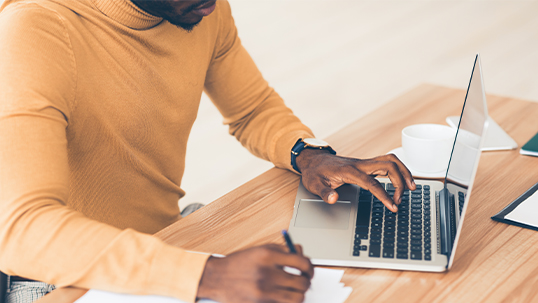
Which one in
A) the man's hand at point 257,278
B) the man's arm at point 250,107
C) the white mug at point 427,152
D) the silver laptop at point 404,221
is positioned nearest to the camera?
the man's hand at point 257,278

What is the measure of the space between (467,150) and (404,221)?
0.51 ft

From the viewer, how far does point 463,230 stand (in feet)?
2.86

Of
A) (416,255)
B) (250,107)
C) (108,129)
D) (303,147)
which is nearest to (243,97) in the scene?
(250,107)

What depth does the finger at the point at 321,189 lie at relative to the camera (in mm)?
933

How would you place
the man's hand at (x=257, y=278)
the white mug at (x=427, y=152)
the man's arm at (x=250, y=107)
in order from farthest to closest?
1. the man's arm at (x=250, y=107)
2. the white mug at (x=427, y=152)
3. the man's hand at (x=257, y=278)

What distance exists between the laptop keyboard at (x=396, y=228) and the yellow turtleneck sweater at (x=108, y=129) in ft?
0.82

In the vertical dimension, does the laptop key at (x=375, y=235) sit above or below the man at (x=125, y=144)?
below

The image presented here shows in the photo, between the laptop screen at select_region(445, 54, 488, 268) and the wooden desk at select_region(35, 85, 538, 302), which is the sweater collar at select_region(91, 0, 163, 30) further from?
the laptop screen at select_region(445, 54, 488, 268)

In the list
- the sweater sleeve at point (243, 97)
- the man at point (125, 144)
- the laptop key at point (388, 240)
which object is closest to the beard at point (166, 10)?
the man at point (125, 144)

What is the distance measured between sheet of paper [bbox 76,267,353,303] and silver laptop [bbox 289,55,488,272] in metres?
0.04

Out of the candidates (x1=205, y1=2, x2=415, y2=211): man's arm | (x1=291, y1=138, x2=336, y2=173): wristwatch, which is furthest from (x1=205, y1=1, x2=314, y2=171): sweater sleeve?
(x1=291, y1=138, x2=336, y2=173): wristwatch

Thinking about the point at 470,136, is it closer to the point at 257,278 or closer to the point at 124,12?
the point at 257,278

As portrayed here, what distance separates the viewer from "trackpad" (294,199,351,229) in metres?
0.88

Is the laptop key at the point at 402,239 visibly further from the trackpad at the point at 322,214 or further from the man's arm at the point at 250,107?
the man's arm at the point at 250,107
